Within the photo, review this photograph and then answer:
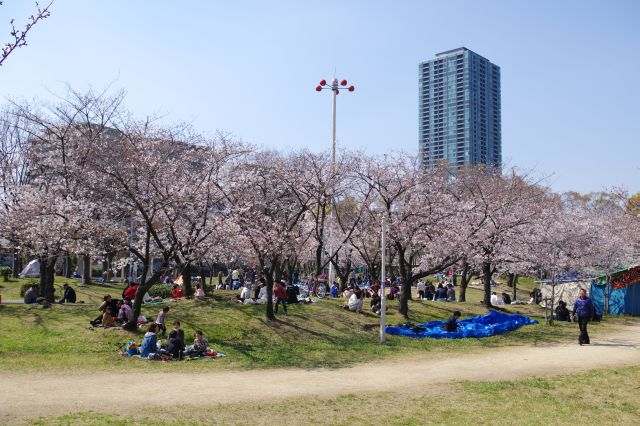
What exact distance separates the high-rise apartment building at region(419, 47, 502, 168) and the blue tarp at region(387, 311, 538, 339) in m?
93.1

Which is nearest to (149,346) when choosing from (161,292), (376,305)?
(376,305)

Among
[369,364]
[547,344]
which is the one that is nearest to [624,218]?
[547,344]

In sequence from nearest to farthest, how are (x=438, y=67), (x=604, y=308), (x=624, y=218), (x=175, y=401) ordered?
1. (x=175, y=401)
2. (x=604, y=308)
3. (x=624, y=218)
4. (x=438, y=67)

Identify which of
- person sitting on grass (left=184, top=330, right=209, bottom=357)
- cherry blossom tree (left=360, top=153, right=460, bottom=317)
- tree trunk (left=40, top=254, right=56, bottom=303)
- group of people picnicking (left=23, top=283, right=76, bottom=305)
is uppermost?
cherry blossom tree (left=360, top=153, right=460, bottom=317)

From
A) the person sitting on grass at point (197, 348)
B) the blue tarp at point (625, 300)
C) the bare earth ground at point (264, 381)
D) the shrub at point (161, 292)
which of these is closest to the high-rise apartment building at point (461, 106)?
the blue tarp at point (625, 300)

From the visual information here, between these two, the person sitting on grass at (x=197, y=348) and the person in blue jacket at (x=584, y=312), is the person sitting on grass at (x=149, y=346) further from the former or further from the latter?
the person in blue jacket at (x=584, y=312)

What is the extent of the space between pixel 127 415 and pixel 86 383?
3087mm

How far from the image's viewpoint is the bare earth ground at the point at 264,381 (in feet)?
30.9

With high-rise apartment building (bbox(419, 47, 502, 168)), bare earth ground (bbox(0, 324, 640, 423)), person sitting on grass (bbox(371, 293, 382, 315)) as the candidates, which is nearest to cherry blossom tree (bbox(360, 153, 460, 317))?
person sitting on grass (bbox(371, 293, 382, 315))

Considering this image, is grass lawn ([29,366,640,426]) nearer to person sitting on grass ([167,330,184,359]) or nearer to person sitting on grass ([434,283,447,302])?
person sitting on grass ([167,330,184,359])

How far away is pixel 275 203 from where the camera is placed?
27.1m

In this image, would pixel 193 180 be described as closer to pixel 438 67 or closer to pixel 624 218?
pixel 624 218

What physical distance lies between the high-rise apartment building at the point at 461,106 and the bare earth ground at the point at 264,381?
10022cm

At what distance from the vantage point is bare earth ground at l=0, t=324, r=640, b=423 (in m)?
9.41
